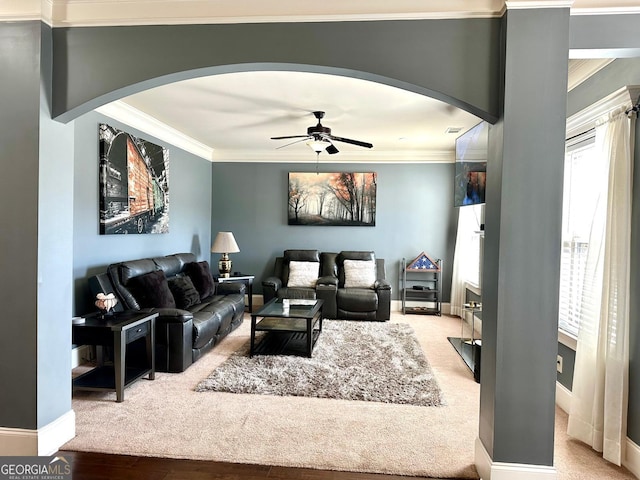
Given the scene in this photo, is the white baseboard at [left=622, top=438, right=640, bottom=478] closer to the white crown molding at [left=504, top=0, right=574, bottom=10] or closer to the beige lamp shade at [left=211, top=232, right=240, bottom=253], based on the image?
the white crown molding at [left=504, top=0, right=574, bottom=10]

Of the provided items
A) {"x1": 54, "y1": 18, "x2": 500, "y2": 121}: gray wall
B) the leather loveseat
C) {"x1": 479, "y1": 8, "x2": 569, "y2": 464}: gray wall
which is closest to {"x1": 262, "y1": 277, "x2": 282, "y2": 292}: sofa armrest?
the leather loveseat

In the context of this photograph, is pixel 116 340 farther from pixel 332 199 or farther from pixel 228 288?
pixel 332 199

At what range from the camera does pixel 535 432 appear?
199cm

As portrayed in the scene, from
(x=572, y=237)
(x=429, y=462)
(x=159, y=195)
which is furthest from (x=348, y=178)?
(x=429, y=462)

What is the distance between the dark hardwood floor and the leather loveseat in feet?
12.0

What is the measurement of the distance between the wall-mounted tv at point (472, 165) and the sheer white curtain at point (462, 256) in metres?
2.07

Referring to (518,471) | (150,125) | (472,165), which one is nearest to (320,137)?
(472,165)

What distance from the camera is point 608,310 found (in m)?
2.42

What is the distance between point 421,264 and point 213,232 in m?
3.74

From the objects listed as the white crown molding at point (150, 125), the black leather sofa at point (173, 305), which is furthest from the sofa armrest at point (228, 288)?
the white crown molding at point (150, 125)

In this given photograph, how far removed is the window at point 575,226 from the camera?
118 inches

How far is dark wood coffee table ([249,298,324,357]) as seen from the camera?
13.4ft

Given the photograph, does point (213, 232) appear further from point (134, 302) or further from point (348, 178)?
point (134, 302)

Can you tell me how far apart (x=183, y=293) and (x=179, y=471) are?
2.49m
